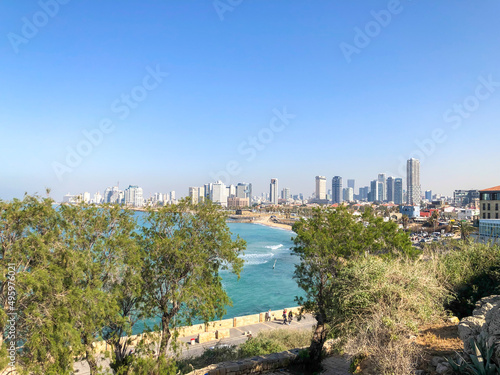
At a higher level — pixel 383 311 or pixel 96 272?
pixel 96 272

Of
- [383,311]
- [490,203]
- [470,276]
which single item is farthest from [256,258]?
[383,311]

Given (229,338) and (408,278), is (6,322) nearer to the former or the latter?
(408,278)

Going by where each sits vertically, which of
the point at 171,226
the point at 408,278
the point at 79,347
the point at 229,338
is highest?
the point at 171,226

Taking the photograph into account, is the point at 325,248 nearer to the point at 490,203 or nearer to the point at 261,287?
the point at 261,287

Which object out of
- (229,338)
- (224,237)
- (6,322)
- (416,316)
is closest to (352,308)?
(416,316)

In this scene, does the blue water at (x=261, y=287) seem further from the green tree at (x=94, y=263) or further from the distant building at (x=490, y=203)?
the distant building at (x=490, y=203)
